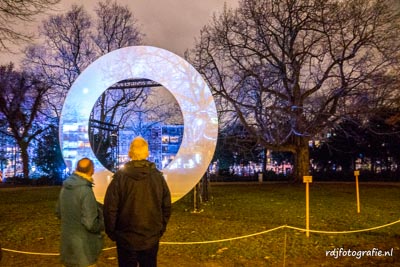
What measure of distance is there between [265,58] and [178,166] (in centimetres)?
1725

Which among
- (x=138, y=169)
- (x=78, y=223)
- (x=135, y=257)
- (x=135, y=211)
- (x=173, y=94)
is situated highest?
(x=173, y=94)

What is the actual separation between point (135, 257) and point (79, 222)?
725 millimetres

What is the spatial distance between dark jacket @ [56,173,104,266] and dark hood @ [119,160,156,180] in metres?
0.58

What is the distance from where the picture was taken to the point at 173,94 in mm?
12445

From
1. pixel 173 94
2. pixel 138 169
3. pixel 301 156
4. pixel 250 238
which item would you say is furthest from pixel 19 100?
pixel 138 169

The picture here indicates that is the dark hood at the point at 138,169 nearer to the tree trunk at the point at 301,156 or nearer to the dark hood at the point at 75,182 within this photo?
the dark hood at the point at 75,182

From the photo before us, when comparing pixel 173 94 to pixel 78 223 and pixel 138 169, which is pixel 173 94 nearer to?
pixel 78 223

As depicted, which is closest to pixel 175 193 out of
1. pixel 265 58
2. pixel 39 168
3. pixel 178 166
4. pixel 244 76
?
pixel 178 166

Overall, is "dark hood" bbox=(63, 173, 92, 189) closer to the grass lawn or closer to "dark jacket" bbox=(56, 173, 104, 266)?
"dark jacket" bbox=(56, 173, 104, 266)

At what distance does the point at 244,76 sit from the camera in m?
26.5

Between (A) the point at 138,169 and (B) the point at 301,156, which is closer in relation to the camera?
(A) the point at 138,169

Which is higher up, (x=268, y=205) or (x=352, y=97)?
(x=352, y=97)

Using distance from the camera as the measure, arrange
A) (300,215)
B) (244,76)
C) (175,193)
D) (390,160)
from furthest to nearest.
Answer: (390,160), (244,76), (300,215), (175,193)

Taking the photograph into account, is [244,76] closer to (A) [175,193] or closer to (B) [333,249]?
(A) [175,193]
